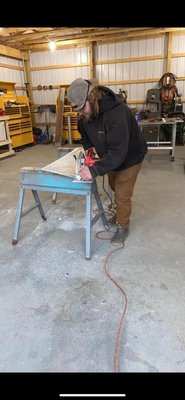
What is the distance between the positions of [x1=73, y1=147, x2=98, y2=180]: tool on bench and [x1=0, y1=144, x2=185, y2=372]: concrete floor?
679mm

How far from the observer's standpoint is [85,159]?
1973 mm

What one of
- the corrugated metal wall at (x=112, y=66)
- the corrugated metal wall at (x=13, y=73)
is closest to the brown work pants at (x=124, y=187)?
the corrugated metal wall at (x=112, y=66)

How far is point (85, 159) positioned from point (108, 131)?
0.33m

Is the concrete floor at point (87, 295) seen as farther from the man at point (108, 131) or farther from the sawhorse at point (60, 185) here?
the man at point (108, 131)

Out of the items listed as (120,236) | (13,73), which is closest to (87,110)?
(120,236)

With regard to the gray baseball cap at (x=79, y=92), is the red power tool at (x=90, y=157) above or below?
below

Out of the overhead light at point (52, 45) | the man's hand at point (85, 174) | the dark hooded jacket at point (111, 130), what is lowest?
the man's hand at point (85, 174)

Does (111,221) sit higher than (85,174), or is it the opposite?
(85,174)

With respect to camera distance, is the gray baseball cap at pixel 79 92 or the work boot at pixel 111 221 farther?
the work boot at pixel 111 221

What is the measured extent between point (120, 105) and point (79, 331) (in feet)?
4.74

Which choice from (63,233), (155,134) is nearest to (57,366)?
(63,233)

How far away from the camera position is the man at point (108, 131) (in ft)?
5.37

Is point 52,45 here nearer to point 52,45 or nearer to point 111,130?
point 52,45

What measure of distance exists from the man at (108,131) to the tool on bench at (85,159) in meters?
0.07
